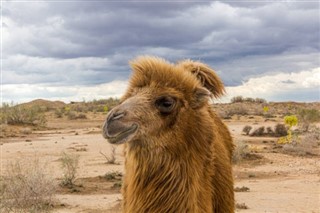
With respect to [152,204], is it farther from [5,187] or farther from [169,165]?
[5,187]

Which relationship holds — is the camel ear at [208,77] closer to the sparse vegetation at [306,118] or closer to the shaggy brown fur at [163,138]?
the shaggy brown fur at [163,138]

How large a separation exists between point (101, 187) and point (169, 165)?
12.8 metres

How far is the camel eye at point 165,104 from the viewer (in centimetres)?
529

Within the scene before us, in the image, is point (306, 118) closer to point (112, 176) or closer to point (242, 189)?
point (112, 176)

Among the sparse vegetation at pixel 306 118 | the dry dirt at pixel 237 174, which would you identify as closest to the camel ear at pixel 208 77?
the dry dirt at pixel 237 174

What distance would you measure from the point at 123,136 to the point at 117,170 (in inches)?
632

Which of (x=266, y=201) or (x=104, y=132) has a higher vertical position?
(x=104, y=132)

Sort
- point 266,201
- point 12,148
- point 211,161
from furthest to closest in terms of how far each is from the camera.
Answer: point 12,148
point 266,201
point 211,161

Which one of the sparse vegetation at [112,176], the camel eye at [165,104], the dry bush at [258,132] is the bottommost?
the sparse vegetation at [112,176]

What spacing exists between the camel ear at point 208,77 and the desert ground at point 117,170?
20.6 feet

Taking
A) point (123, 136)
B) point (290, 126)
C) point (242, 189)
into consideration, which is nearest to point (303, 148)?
point (290, 126)

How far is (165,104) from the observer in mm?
5332

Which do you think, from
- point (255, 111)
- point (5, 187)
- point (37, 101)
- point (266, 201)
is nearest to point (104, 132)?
point (5, 187)

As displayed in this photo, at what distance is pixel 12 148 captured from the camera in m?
27.8
